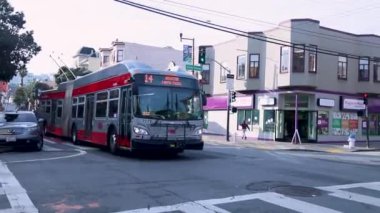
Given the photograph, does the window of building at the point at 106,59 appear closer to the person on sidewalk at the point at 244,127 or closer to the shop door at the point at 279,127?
the person on sidewalk at the point at 244,127

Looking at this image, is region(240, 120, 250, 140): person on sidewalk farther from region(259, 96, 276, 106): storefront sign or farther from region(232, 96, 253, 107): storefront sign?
region(259, 96, 276, 106): storefront sign

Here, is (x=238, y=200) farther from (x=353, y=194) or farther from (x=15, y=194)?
(x=15, y=194)

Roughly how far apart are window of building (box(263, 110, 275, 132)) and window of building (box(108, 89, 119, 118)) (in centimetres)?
2103

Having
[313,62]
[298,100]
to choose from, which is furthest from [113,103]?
[313,62]

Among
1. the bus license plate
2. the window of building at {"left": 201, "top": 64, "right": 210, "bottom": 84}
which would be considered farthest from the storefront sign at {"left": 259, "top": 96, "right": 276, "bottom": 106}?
the bus license plate

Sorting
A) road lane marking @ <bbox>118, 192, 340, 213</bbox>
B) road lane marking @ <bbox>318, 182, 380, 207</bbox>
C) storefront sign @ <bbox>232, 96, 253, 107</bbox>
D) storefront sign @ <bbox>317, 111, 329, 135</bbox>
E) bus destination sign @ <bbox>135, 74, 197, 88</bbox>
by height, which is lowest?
road lane marking @ <bbox>118, 192, 340, 213</bbox>

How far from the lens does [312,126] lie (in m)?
35.8

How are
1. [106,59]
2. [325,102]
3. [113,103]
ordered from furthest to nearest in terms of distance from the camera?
1. [106,59]
2. [325,102]
3. [113,103]

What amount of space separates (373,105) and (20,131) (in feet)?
104

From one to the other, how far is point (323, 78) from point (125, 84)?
2352 cm

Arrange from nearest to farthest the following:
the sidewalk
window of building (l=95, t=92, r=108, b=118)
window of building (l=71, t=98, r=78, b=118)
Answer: window of building (l=95, t=92, r=108, b=118) → window of building (l=71, t=98, r=78, b=118) → the sidewalk

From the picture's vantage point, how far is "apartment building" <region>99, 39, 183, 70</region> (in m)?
64.5

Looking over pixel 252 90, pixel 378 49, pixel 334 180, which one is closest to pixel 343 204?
pixel 334 180

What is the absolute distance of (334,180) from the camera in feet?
38.5
